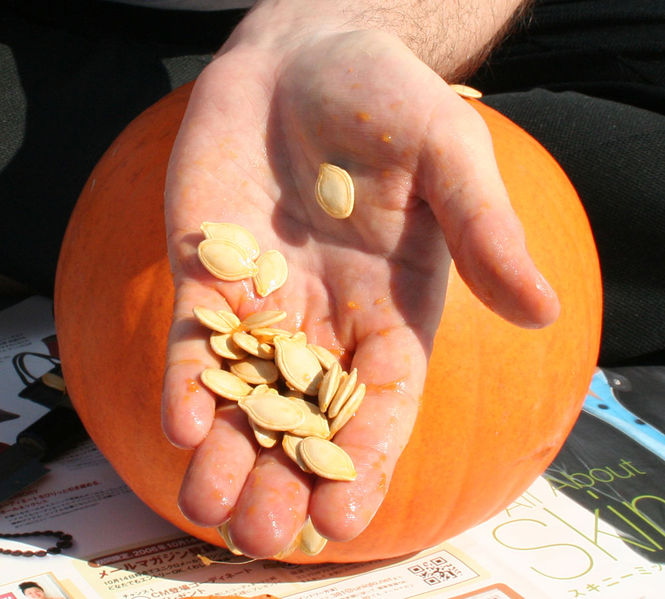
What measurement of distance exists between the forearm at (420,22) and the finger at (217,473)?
0.63 metres

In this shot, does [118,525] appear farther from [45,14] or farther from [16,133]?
[45,14]

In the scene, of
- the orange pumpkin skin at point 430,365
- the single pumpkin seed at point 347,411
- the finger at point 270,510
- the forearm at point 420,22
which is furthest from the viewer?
the forearm at point 420,22

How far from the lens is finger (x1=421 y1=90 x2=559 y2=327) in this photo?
2.58 feet

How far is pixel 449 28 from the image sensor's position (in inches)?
62.3

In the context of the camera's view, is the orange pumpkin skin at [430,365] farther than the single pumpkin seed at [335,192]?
Yes

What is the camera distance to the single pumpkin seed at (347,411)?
0.85m

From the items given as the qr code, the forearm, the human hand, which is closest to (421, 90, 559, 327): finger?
the human hand

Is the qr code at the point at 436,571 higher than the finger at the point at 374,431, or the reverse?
the finger at the point at 374,431

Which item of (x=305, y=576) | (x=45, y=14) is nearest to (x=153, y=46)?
(x=45, y=14)

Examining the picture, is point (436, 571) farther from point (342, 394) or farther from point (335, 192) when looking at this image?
point (335, 192)

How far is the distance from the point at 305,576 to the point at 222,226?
0.54 metres

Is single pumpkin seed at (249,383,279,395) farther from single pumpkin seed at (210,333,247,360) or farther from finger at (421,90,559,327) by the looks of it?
finger at (421,90,559,327)

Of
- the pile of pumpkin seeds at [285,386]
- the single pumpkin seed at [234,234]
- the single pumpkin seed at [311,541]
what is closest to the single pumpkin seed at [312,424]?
the pile of pumpkin seeds at [285,386]

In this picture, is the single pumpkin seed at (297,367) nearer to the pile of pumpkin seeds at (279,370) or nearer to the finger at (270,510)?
the pile of pumpkin seeds at (279,370)
